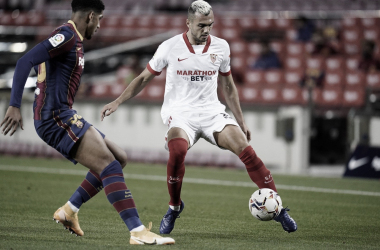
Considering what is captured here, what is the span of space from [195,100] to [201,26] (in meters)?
0.78

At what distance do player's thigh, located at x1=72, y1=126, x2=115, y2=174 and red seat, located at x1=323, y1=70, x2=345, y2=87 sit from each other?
46.0ft

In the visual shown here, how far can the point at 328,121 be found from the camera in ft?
54.1

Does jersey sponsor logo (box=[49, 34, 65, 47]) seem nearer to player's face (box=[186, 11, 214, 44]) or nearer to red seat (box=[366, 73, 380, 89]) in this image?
player's face (box=[186, 11, 214, 44])

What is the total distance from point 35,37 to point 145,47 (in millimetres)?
4195

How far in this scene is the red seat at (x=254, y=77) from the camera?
18.4m

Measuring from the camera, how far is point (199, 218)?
23.4ft

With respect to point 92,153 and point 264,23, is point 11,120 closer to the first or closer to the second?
point 92,153

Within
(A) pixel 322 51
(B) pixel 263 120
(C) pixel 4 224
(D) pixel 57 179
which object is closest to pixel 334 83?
(A) pixel 322 51

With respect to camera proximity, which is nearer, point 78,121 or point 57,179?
point 78,121

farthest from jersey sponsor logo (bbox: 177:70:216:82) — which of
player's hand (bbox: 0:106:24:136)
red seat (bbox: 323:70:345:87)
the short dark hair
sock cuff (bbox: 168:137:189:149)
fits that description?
red seat (bbox: 323:70:345:87)

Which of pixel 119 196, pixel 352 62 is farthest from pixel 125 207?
pixel 352 62

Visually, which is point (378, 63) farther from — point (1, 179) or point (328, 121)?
point (1, 179)

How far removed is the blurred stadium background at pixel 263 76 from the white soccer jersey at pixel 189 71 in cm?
846

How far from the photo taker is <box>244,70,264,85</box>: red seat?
60.4 ft
